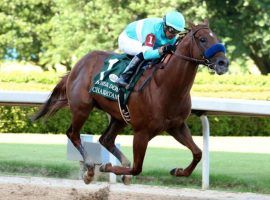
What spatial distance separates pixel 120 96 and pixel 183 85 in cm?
64

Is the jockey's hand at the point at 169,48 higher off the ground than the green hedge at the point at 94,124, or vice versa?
the jockey's hand at the point at 169,48

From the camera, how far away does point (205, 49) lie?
571 centimetres

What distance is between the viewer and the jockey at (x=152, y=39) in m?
6.05

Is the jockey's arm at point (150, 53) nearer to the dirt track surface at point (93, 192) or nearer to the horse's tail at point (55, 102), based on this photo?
the dirt track surface at point (93, 192)

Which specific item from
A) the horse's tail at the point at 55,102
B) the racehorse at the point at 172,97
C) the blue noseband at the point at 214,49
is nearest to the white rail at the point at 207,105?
the horse's tail at the point at 55,102

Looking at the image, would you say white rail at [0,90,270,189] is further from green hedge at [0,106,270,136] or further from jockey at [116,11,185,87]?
green hedge at [0,106,270,136]

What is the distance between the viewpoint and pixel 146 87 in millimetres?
6129

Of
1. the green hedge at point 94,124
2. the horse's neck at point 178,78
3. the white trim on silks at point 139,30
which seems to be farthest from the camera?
the green hedge at point 94,124

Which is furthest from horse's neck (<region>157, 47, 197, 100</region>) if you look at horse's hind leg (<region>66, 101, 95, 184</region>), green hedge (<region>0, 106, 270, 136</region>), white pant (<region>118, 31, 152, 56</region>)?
green hedge (<region>0, 106, 270, 136</region>)

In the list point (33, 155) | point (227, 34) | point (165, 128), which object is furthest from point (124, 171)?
point (227, 34)

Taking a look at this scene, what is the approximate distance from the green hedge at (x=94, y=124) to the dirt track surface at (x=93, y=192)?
562 cm

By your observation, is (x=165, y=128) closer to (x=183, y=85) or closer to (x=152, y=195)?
(x=183, y=85)

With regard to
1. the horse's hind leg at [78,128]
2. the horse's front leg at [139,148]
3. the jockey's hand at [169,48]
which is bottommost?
the horse's hind leg at [78,128]

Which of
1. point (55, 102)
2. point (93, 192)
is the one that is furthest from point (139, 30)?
point (93, 192)
